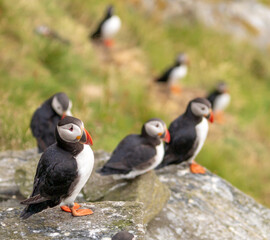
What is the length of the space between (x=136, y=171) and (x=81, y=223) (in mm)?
1353

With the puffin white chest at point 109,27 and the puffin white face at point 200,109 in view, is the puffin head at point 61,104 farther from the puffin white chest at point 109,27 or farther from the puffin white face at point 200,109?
the puffin white chest at point 109,27

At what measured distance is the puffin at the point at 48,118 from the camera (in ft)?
16.5

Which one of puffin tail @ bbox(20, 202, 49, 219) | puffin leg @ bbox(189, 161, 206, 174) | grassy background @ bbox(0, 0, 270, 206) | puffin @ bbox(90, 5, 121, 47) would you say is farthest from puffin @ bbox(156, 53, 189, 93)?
puffin tail @ bbox(20, 202, 49, 219)

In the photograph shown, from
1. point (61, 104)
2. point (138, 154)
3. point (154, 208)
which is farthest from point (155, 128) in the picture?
point (61, 104)

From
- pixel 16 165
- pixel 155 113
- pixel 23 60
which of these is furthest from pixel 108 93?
pixel 16 165

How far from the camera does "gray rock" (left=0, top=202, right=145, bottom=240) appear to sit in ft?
10.5

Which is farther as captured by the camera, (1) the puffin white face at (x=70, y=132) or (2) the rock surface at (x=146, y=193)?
(2) the rock surface at (x=146, y=193)

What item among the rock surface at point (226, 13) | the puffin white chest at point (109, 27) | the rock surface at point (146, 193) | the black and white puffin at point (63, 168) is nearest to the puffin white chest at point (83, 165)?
the black and white puffin at point (63, 168)

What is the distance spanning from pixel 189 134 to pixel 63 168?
2236 millimetres

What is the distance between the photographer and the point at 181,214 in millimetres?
4398

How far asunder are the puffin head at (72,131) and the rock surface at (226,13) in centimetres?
1018

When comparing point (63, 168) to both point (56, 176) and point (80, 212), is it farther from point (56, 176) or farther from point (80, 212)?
point (80, 212)

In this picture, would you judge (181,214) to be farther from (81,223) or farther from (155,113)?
(155,113)

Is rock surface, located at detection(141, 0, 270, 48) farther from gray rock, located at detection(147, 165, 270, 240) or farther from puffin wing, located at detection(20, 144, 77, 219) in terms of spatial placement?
puffin wing, located at detection(20, 144, 77, 219)
